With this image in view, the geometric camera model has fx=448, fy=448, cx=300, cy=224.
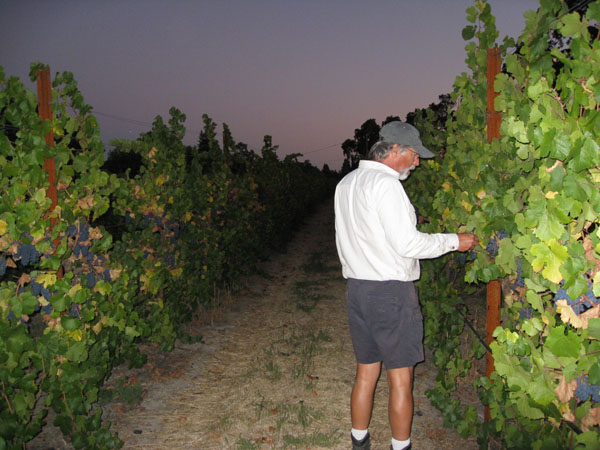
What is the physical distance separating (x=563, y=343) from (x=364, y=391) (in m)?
1.49

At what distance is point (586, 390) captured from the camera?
1547 millimetres

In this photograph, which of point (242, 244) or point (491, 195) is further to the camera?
point (242, 244)

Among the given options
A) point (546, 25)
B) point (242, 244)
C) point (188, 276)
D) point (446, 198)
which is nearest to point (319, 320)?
point (188, 276)

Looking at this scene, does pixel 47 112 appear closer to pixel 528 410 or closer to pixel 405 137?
pixel 405 137

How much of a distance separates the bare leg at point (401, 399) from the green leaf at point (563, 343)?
1.13 m

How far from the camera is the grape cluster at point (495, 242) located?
7.94 feet

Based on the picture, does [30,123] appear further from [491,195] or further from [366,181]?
[491,195]

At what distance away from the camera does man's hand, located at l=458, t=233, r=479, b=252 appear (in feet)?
8.37

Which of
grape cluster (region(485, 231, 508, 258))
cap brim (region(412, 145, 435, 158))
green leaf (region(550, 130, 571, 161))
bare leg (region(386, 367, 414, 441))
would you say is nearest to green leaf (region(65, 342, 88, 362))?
bare leg (region(386, 367, 414, 441))

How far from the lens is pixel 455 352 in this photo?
3.55 meters

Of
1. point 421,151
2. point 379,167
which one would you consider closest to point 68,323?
point 379,167

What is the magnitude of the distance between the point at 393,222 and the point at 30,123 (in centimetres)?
228

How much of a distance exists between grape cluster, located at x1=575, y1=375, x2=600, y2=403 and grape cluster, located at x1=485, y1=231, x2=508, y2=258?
0.94m

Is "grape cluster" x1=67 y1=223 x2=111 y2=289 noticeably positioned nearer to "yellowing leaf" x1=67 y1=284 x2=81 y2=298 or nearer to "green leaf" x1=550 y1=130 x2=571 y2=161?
"yellowing leaf" x1=67 y1=284 x2=81 y2=298
